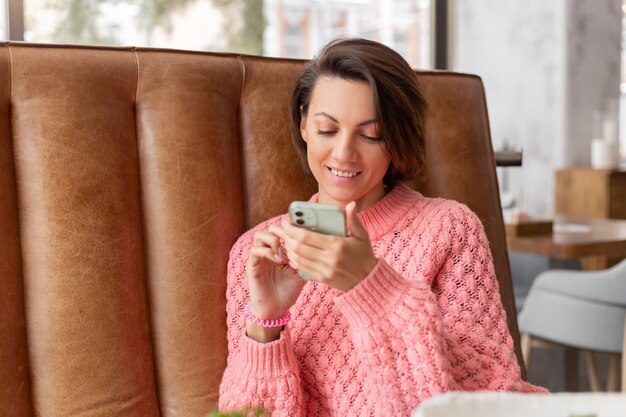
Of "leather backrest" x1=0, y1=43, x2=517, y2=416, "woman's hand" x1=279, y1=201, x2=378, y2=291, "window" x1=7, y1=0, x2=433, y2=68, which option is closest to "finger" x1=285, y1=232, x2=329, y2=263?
"woman's hand" x1=279, y1=201, x2=378, y2=291

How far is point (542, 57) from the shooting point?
4312mm

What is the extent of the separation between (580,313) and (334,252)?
5.88 feet

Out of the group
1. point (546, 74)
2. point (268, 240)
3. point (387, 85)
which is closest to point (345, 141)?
point (387, 85)

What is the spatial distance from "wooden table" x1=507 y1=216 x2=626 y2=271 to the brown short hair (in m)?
1.35

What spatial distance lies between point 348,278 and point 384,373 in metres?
0.15

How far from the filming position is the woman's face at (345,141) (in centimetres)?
124

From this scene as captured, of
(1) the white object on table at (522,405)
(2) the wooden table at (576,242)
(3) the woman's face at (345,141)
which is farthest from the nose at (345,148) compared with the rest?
(2) the wooden table at (576,242)

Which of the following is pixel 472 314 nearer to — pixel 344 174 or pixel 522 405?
pixel 344 174

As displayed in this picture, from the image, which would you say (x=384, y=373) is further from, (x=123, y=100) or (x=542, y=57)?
(x=542, y=57)

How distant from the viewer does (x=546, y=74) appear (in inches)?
169

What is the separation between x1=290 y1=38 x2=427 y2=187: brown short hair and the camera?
125cm

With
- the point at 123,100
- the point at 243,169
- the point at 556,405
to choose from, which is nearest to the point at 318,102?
the point at 243,169

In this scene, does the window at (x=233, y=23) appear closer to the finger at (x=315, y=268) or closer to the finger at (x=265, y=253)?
the finger at (x=265, y=253)

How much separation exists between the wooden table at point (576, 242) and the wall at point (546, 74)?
143 centimetres
